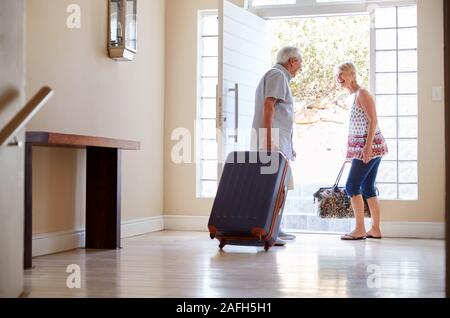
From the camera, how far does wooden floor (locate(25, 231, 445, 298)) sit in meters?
2.75

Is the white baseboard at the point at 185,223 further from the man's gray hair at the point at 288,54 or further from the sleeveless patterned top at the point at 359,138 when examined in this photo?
the man's gray hair at the point at 288,54

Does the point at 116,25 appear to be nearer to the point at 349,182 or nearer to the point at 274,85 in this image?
the point at 274,85

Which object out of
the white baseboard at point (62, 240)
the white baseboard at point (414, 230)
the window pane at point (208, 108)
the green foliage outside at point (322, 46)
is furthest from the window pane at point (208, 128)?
the green foliage outside at point (322, 46)

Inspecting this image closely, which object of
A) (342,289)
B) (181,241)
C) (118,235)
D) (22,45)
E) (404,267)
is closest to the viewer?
(22,45)

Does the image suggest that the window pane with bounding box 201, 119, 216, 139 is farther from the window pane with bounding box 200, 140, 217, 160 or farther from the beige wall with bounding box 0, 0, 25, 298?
the beige wall with bounding box 0, 0, 25, 298

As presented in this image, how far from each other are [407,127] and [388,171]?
0.40 m

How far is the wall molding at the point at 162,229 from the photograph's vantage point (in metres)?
4.03

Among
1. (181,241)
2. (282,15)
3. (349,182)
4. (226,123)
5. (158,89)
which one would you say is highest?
(282,15)

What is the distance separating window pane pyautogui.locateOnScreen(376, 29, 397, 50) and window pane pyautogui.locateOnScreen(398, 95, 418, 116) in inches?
17.0

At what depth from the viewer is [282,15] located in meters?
5.74

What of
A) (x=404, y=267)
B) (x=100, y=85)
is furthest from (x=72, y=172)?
(x=404, y=267)

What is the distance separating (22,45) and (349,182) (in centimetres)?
299

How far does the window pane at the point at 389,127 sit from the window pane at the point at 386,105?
0.04 metres

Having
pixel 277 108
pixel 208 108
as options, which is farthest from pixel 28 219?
pixel 208 108
